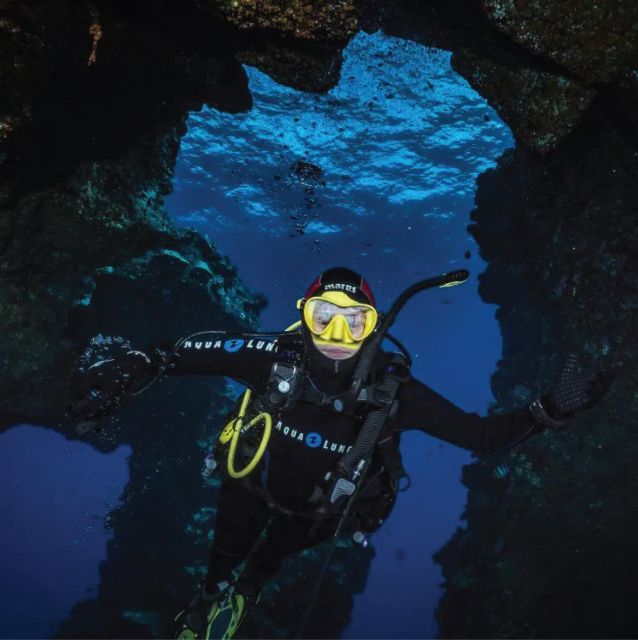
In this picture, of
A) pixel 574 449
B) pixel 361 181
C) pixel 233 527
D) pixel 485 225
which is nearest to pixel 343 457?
pixel 233 527

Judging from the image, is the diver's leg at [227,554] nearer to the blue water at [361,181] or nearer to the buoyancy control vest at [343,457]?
the buoyancy control vest at [343,457]

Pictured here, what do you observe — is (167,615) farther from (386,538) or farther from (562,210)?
(386,538)

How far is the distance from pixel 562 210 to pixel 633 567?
6035mm

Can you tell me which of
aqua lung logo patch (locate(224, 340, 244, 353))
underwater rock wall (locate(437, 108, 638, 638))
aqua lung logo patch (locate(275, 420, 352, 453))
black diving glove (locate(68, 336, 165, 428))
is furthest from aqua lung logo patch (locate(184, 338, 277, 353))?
underwater rock wall (locate(437, 108, 638, 638))

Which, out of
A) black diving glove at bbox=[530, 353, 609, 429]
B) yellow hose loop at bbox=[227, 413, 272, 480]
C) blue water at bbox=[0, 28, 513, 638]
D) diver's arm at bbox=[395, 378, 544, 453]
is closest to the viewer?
black diving glove at bbox=[530, 353, 609, 429]

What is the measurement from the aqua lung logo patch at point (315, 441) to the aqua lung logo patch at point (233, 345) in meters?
0.96

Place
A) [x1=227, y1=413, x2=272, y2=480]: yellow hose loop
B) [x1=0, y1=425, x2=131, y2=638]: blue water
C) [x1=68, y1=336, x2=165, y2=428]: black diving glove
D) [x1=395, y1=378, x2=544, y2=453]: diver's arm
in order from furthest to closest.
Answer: [x1=0, y1=425, x2=131, y2=638]: blue water
[x1=395, y1=378, x2=544, y2=453]: diver's arm
[x1=227, y1=413, x2=272, y2=480]: yellow hose loop
[x1=68, y1=336, x2=165, y2=428]: black diving glove

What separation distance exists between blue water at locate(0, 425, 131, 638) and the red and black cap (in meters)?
14.2

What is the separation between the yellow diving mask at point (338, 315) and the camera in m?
3.98

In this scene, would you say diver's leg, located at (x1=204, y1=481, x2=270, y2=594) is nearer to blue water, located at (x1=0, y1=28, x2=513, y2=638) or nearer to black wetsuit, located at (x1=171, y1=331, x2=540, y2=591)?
black wetsuit, located at (x1=171, y1=331, x2=540, y2=591)

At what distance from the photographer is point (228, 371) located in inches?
171

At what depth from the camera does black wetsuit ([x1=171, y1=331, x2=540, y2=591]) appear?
4129 mm

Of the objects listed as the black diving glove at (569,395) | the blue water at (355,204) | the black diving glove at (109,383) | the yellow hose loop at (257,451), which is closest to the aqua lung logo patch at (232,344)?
the black diving glove at (109,383)

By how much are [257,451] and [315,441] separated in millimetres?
739
